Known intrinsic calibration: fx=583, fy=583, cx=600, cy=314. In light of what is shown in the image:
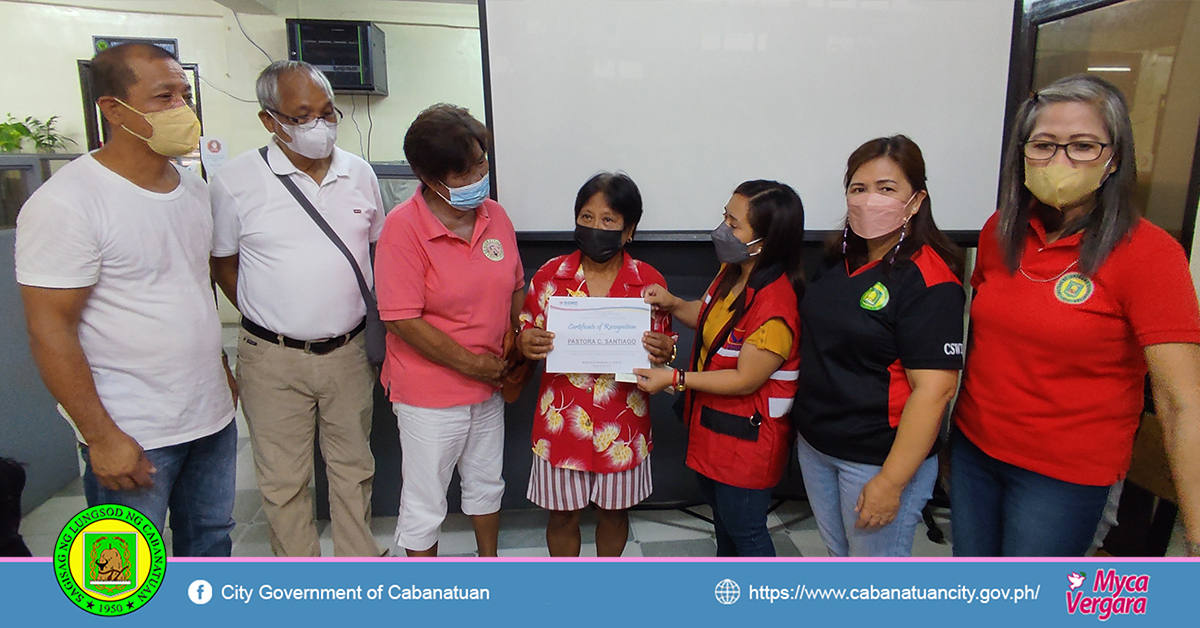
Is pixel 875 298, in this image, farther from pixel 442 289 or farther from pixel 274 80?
pixel 274 80

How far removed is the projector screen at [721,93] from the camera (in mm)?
2072

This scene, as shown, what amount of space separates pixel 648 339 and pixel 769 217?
1.41 feet

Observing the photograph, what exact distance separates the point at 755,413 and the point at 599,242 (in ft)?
1.95

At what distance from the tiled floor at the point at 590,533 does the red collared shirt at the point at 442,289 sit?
905 millimetres

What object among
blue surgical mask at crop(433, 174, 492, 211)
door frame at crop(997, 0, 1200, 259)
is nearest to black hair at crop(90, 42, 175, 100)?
blue surgical mask at crop(433, 174, 492, 211)

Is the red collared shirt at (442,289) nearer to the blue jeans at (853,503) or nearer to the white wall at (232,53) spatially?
the blue jeans at (853,503)

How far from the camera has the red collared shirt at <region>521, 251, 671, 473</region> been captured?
63.4 inches

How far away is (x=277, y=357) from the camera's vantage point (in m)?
1.65

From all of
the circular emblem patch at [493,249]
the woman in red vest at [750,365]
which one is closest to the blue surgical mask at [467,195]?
the circular emblem patch at [493,249]

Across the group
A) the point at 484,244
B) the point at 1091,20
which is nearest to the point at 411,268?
the point at 484,244

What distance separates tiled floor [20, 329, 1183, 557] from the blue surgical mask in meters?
1.35
